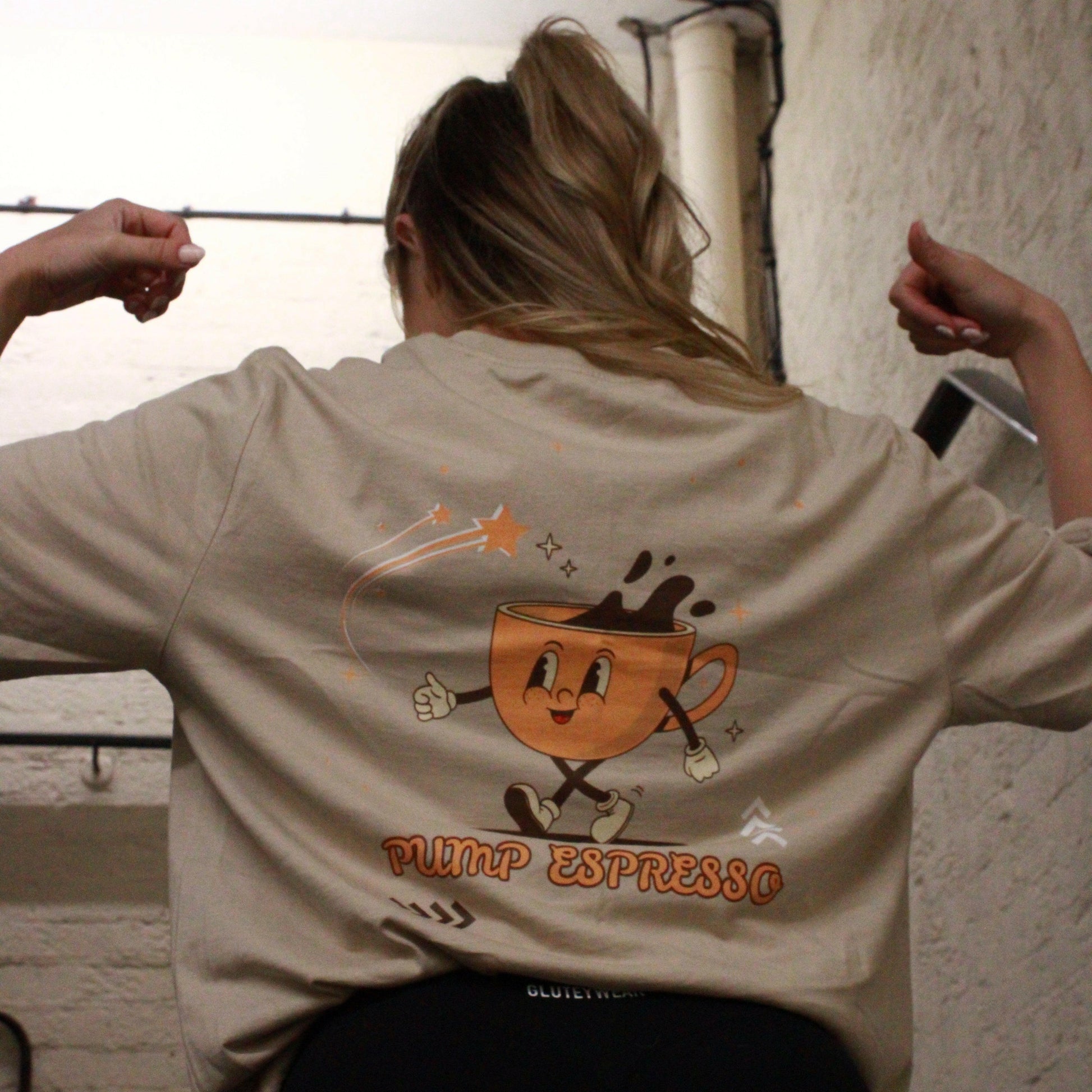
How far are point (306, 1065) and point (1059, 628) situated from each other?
0.54 metres

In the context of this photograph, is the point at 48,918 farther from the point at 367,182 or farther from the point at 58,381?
the point at 367,182

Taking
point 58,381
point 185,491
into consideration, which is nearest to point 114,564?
point 185,491

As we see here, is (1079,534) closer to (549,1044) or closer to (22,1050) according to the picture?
(549,1044)

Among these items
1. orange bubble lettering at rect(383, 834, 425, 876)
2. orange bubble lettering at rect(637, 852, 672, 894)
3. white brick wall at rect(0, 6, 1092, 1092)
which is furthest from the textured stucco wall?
orange bubble lettering at rect(383, 834, 425, 876)

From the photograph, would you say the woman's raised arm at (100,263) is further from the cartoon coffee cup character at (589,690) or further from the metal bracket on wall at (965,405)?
the metal bracket on wall at (965,405)

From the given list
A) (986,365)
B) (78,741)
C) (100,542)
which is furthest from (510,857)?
(78,741)

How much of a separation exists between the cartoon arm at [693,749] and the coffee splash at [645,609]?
0.04m

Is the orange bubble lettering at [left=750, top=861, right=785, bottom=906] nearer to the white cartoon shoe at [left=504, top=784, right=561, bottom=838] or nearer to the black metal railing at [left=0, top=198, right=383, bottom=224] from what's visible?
the white cartoon shoe at [left=504, top=784, right=561, bottom=838]

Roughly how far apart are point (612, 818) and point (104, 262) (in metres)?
0.49

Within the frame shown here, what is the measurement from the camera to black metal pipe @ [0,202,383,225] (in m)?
2.63

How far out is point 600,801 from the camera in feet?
2.31

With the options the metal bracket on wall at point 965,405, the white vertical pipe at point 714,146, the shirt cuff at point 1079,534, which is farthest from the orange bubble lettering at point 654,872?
the white vertical pipe at point 714,146

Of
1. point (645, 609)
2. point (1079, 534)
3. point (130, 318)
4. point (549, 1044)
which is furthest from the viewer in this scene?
point (130, 318)

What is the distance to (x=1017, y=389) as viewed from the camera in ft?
4.67
